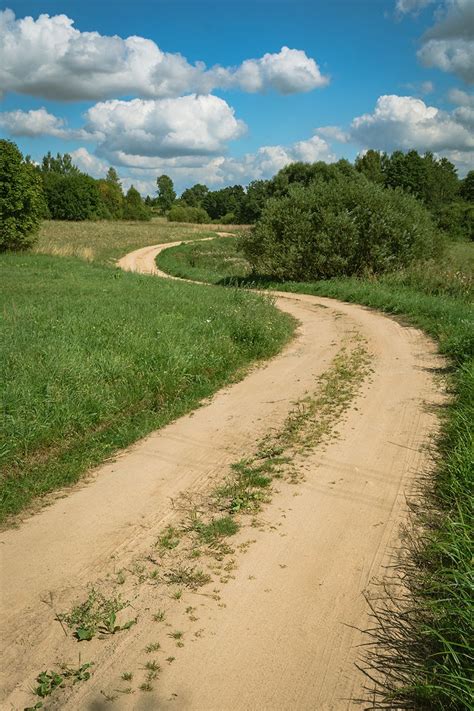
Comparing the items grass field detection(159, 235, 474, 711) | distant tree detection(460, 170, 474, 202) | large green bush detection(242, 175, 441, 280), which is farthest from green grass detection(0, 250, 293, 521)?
distant tree detection(460, 170, 474, 202)

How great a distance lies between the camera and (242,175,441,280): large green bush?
22.7m

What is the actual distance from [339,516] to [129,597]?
1864 millimetres

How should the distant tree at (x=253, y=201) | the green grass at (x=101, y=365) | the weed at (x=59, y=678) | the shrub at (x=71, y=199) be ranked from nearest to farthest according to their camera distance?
1. the weed at (x=59, y=678)
2. the green grass at (x=101, y=365)
3. the distant tree at (x=253, y=201)
4. the shrub at (x=71, y=199)

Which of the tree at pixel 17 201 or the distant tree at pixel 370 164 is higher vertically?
the distant tree at pixel 370 164

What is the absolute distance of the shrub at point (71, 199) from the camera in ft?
257

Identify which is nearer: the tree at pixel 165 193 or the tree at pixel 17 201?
the tree at pixel 17 201

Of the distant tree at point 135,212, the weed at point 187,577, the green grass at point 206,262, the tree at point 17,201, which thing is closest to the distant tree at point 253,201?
the green grass at point 206,262

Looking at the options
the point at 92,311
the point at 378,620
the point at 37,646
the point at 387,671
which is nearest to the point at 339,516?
the point at 378,620

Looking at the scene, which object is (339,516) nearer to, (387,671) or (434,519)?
(434,519)

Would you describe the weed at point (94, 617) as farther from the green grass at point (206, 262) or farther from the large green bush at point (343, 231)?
the green grass at point (206, 262)

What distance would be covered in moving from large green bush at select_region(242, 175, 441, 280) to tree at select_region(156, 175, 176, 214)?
344 feet

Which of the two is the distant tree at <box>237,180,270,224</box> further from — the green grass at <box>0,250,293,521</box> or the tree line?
the green grass at <box>0,250,293,521</box>

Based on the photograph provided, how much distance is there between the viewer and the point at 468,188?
250 feet

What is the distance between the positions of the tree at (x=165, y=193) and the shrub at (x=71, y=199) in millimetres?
45152
